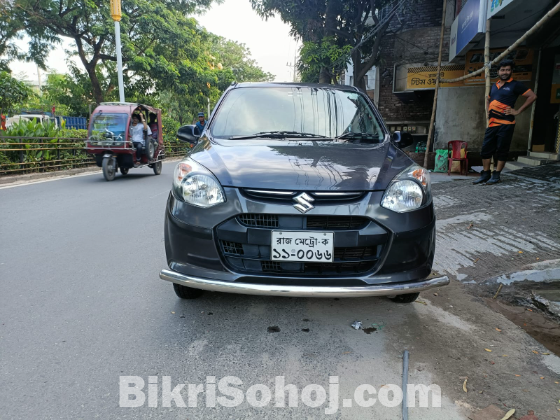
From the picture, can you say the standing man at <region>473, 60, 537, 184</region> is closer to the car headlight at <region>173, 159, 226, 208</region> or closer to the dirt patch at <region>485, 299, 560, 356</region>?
the dirt patch at <region>485, 299, 560, 356</region>

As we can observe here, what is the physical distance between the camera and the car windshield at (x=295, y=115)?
3.46 meters

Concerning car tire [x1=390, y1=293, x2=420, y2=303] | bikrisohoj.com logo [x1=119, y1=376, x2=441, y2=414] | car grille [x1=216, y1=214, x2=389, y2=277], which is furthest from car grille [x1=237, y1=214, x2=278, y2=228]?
car tire [x1=390, y1=293, x2=420, y2=303]

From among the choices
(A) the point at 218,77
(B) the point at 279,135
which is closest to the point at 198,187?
(B) the point at 279,135

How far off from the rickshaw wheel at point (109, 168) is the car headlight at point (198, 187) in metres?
8.72

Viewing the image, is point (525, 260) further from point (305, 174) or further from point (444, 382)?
point (305, 174)

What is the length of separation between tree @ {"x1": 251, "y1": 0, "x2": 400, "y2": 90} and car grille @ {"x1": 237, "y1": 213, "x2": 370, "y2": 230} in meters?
13.8

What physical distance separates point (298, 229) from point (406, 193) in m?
0.72

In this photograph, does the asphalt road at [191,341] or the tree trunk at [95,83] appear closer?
the asphalt road at [191,341]

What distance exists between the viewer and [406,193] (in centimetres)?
255

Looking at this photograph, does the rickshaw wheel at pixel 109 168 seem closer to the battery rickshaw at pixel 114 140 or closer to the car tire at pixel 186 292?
the battery rickshaw at pixel 114 140

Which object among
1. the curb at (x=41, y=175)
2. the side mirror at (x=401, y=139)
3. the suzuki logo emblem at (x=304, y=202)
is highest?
the side mirror at (x=401, y=139)

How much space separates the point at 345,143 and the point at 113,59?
20.4 meters

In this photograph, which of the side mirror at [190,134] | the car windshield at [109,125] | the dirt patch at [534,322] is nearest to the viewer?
the dirt patch at [534,322]

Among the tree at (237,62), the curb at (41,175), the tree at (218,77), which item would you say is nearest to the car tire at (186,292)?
the curb at (41,175)
